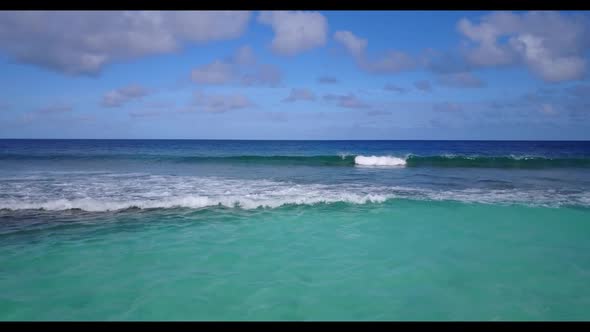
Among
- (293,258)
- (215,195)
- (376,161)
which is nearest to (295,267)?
(293,258)

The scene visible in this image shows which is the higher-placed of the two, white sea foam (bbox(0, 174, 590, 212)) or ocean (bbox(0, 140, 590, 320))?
white sea foam (bbox(0, 174, 590, 212))

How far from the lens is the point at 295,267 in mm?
5742

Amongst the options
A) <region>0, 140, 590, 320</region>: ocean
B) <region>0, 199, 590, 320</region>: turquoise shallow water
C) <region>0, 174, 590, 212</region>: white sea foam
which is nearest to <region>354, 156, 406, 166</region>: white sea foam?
<region>0, 174, 590, 212</region>: white sea foam

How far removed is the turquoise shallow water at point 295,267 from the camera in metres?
4.42

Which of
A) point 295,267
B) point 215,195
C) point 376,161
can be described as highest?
point 376,161

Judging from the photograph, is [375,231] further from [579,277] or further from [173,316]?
[173,316]

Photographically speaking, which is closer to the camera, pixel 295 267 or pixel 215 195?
pixel 295 267

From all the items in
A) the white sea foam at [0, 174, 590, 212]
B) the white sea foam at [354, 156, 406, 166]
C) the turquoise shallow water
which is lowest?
the turquoise shallow water

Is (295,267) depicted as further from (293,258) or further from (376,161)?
(376,161)

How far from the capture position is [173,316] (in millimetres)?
4285

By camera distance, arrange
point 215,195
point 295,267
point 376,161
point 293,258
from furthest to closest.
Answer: point 376,161, point 215,195, point 293,258, point 295,267

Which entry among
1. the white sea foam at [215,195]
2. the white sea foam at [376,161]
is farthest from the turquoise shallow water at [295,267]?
the white sea foam at [376,161]

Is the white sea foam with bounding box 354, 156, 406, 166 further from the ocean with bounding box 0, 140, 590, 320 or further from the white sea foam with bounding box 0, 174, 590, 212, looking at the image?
the ocean with bounding box 0, 140, 590, 320

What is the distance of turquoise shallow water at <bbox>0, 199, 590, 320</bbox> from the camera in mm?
4421
